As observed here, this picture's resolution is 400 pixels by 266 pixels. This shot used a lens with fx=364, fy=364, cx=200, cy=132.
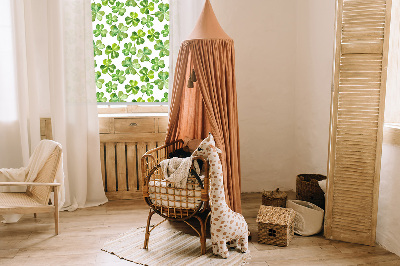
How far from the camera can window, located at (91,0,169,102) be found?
3988 mm

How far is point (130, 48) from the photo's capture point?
4.07m

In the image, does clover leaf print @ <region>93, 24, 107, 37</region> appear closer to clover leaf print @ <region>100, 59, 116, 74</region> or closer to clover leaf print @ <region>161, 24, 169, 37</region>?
clover leaf print @ <region>100, 59, 116, 74</region>

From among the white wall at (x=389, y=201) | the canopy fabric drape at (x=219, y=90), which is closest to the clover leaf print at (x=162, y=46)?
the canopy fabric drape at (x=219, y=90)

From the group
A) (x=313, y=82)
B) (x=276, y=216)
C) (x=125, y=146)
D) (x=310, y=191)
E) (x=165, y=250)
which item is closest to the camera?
(x=165, y=250)

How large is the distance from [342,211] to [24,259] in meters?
2.40

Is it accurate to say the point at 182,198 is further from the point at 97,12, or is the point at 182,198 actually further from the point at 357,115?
the point at 97,12

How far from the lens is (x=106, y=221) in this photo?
334 centimetres

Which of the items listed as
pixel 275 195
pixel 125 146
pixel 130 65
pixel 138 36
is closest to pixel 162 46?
pixel 138 36

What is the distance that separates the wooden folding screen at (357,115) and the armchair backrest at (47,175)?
2.21 metres

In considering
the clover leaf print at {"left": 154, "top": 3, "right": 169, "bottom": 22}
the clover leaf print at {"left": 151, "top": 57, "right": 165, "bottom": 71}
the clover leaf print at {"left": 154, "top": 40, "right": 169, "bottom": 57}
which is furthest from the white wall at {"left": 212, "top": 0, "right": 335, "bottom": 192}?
the clover leaf print at {"left": 151, "top": 57, "right": 165, "bottom": 71}

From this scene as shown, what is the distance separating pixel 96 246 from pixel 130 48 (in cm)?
221

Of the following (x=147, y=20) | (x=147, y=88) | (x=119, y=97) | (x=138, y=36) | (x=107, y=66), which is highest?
(x=147, y=20)

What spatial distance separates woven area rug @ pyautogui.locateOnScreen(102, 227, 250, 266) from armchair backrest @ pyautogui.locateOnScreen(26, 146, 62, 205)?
0.66m

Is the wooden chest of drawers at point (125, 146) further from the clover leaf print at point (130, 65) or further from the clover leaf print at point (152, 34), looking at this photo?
the clover leaf print at point (152, 34)
